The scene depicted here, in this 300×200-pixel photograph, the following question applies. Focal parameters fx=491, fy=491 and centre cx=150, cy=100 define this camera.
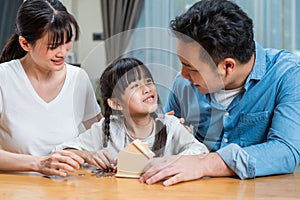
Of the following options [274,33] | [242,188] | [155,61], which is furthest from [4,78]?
[274,33]

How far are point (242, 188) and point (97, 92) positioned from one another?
0.41 metres

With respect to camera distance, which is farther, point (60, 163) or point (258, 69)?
point (258, 69)

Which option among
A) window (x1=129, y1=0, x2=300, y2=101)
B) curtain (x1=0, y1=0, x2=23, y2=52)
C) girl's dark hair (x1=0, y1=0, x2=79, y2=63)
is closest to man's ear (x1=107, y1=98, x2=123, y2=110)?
girl's dark hair (x1=0, y1=0, x2=79, y2=63)

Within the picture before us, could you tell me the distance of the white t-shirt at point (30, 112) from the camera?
1.45m

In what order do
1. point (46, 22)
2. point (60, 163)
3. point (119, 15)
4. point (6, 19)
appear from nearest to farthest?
point (60, 163), point (46, 22), point (6, 19), point (119, 15)

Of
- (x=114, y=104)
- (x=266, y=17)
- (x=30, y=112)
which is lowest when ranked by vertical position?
(x=266, y=17)

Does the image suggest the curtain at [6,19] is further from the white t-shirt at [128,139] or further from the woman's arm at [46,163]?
the white t-shirt at [128,139]

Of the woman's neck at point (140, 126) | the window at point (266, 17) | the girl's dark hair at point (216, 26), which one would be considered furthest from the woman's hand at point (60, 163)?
the window at point (266, 17)

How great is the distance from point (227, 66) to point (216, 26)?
12 centimetres

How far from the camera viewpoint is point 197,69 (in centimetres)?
121

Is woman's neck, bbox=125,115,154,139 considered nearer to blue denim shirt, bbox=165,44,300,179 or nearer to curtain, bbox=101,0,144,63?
blue denim shirt, bbox=165,44,300,179

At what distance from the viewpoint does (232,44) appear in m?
1.34

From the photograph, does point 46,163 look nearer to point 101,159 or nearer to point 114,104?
point 101,159

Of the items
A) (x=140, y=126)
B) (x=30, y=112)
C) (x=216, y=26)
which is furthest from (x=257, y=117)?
Result: (x=30, y=112)
